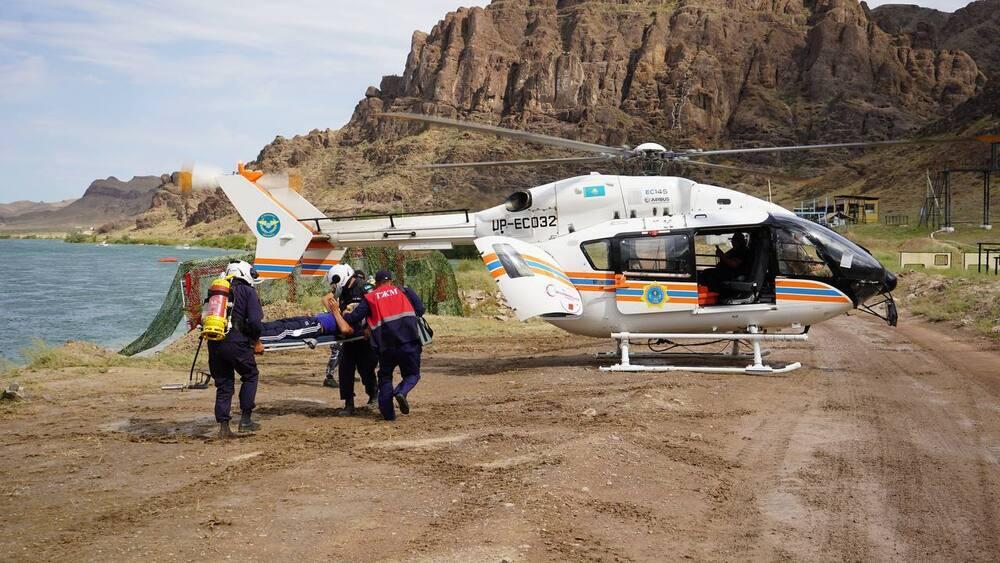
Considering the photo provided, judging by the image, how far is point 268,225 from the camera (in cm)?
1408

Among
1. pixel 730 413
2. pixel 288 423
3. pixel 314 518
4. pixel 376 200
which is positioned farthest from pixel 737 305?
pixel 376 200

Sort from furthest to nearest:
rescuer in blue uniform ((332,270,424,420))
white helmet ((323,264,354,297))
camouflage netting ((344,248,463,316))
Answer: camouflage netting ((344,248,463,316)) < white helmet ((323,264,354,297)) < rescuer in blue uniform ((332,270,424,420))

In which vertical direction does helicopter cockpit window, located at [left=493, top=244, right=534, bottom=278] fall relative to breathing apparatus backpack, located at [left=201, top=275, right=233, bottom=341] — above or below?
above

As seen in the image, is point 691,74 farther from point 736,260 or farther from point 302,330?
point 302,330

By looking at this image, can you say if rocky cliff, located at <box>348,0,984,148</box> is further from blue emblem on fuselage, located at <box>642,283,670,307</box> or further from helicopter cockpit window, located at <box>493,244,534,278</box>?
helicopter cockpit window, located at <box>493,244,534,278</box>

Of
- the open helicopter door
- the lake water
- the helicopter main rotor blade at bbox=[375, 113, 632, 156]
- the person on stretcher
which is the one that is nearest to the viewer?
the person on stretcher

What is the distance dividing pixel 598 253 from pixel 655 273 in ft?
2.95

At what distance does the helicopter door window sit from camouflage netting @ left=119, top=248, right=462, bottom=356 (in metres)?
9.07

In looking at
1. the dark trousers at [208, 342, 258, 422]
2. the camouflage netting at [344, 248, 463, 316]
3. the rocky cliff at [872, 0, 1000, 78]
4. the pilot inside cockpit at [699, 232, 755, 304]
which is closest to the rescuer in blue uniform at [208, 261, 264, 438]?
the dark trousers at [208, 342, 258, 422]

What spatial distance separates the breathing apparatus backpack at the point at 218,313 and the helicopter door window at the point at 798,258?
8.00m

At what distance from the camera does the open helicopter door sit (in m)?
12.8

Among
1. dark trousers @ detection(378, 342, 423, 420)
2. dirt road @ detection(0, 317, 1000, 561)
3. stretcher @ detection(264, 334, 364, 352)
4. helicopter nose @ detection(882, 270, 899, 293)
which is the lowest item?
dirt road @ detection(0, 317, 1000, 561)

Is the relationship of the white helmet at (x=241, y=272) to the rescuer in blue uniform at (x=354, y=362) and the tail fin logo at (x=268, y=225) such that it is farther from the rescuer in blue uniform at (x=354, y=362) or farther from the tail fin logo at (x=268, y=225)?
the tail fin logo at (x=268, y=225)

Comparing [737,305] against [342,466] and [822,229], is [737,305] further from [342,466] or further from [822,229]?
[342,466]
